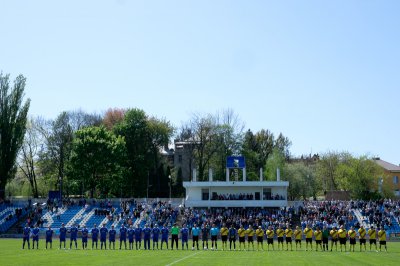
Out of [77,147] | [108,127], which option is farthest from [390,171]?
[77,147]

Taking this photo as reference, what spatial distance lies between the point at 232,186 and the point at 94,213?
15789 mm

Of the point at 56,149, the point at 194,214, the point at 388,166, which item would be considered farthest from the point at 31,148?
the point at 388,166

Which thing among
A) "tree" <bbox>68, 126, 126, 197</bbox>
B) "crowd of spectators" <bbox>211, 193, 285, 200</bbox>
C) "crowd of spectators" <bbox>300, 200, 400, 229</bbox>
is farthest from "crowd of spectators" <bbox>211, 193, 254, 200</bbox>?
"tree" <bbox>68, 126, 126, 197</bbox>

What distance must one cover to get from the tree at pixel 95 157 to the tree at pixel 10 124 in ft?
24.6

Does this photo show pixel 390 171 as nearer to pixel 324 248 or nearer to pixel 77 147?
pixel 77 147

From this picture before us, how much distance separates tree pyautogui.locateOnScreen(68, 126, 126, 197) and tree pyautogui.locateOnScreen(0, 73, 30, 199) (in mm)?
7489

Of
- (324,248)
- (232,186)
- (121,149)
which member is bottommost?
(324,248)

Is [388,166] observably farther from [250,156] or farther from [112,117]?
[112,117]

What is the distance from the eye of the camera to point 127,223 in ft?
191

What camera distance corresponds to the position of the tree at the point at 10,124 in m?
67.3

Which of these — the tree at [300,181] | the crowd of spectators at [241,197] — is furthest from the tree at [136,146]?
the tree at [300,181]

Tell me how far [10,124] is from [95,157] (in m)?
11.6

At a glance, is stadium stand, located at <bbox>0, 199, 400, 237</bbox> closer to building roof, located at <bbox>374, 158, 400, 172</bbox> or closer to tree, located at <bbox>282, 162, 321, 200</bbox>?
tree, located at <bbox>282, 162, 321, 200</bbox>

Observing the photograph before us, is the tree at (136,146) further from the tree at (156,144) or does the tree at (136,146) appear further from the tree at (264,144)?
the tree at (264,144)
